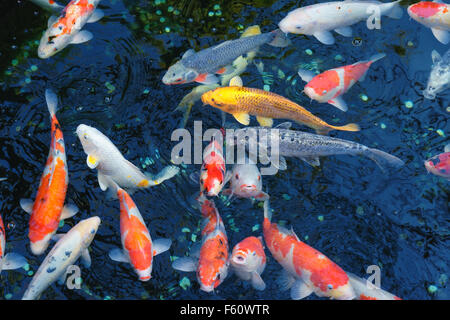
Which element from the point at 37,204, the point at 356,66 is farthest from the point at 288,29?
the point at 37,204

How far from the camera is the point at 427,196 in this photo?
3.94 meters

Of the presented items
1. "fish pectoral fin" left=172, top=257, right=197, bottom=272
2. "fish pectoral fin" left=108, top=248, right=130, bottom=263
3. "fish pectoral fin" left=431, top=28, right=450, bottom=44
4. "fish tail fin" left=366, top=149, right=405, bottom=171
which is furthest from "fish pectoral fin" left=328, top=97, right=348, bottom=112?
"fish pectoral fin" left=108, top=248, right=130, bottom=263

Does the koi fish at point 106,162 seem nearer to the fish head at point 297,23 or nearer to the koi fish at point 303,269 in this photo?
the koi fish at point 303,269

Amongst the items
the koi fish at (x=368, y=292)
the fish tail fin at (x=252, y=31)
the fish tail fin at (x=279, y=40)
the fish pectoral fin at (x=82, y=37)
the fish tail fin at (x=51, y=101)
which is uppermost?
the fish pectoral fin at (x=82, y=37)

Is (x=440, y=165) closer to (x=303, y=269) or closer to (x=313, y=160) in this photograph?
(x=313, y=160)

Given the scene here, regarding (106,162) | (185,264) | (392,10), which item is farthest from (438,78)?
(106,162)

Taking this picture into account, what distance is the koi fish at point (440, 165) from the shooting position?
3.77 m

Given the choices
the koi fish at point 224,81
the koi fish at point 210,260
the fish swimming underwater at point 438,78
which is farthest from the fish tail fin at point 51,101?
the fish swimming underwater at point 438,78

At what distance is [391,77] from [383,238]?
1.58 metres

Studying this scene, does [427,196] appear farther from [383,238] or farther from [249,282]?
[249,282]

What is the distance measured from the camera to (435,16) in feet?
14.2

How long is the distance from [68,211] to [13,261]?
53cm

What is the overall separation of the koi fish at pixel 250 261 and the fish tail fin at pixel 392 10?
2.52 m

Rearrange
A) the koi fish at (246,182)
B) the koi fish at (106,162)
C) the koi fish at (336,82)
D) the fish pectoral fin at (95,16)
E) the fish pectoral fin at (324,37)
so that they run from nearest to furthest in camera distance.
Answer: the koi fish at (246,182), the koi fish at (106,162), the koi fish at (336,82), the fish pectoral fin at (324,37), the fish pectoral fin at (95,16)
